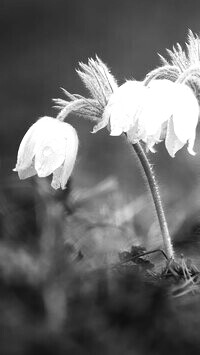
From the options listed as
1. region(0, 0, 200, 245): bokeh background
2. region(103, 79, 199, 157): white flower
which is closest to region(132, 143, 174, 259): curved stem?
region(103, 79, 199, 157): white flower

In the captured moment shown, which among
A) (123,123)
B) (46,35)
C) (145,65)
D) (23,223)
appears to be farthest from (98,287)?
(46,35)

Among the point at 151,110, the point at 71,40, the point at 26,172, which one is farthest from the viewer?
the point at 71,40

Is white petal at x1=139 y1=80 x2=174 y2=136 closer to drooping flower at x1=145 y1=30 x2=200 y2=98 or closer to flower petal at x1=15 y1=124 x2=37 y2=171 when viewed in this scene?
drooping flower at x1=145 y1=30 x2=200 y2=98

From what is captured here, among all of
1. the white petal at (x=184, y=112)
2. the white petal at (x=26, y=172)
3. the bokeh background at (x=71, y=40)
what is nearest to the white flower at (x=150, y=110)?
the white petal at (x=184, y=112)

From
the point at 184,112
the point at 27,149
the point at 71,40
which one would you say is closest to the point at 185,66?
the point at 184,112

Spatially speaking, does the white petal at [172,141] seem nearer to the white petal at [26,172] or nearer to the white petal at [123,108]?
the white petal at [123,108]

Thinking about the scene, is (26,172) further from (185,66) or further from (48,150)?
(185,66)

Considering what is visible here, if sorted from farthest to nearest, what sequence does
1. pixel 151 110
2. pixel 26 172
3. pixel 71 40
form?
pixel 71 40 < pixel 26 172 < pixel 151 110

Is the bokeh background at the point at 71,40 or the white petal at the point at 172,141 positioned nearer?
the white petal at the point at 172,141
